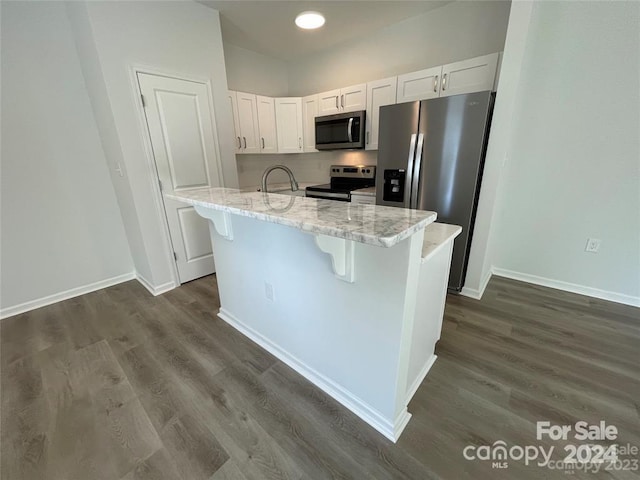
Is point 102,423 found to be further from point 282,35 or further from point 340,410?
point 282,35

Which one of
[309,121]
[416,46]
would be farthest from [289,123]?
[416,46]

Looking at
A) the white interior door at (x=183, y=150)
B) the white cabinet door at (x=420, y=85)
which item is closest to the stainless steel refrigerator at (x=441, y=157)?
the white cabinet door at (x=420, y=85)

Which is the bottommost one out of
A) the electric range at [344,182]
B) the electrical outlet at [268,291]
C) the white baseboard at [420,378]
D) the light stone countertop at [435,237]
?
the white baseboard at [420,378]

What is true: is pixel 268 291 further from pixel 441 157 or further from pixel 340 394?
pixel 441 157

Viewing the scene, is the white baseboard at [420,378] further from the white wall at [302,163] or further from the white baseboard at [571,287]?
the white wall at [302,163]

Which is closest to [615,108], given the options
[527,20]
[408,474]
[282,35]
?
→ [527,20]

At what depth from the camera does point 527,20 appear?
1811mm

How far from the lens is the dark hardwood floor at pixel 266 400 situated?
1136 millimetres

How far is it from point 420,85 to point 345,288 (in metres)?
2.48

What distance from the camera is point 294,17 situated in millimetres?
2707

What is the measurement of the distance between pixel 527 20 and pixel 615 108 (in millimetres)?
1036

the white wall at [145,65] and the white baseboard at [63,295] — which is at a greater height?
the white wall at [145,65]

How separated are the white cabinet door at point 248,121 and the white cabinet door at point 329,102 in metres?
0.90

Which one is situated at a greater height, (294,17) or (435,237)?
(294,17)
